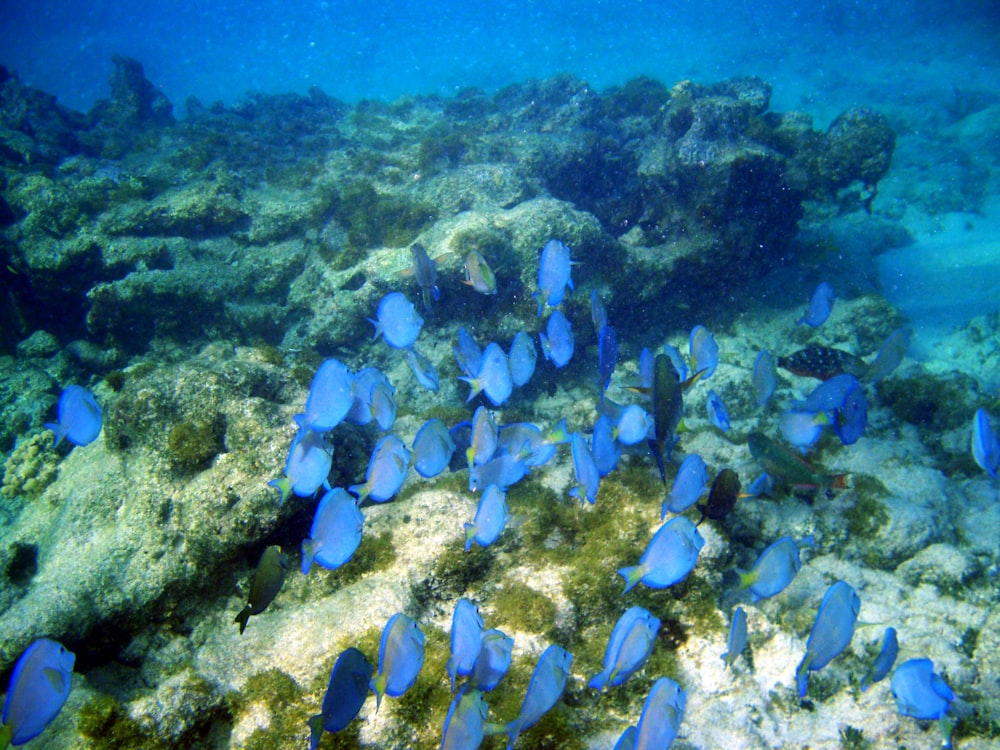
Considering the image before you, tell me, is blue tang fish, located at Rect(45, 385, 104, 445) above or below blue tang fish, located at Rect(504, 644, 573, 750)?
above

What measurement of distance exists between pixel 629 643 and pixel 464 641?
85 cm

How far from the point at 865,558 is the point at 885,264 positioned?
898 cm

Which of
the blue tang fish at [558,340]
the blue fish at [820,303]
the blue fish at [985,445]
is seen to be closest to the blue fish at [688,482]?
the blue tang fish at [558,340]

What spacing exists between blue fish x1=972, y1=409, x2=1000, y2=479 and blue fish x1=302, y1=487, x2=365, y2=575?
4699 mm

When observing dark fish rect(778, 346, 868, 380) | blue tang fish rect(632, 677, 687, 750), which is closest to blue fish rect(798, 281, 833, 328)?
dark fish rect(778, 346, 868, 380)

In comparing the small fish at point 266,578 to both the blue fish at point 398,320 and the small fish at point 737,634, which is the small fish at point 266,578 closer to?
the blue fish at point 398,320

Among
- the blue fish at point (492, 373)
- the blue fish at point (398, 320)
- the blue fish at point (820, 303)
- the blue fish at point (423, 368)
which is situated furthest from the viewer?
the blue fish at point (820, 303)

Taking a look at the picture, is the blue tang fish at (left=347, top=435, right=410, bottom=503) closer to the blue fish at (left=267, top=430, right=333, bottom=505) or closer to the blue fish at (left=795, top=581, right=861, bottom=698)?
the blue fish at (left=267, top=430, right=333, bottom=505)

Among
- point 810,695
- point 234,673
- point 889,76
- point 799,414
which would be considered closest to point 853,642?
point 810,695

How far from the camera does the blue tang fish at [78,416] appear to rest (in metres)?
4.03

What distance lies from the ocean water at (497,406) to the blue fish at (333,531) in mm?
30

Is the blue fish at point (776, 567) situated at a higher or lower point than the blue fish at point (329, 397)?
lower

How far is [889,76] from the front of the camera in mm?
23203

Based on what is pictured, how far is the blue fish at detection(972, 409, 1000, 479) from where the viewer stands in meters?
3.65
